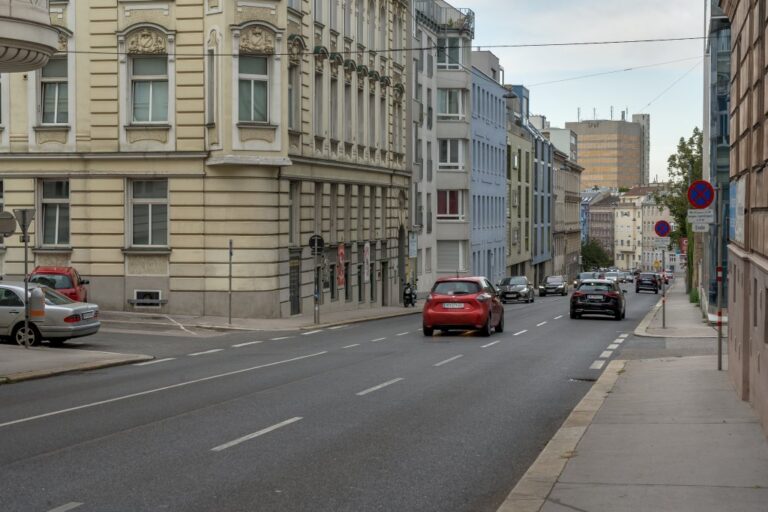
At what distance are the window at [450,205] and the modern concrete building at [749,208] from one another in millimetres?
61371

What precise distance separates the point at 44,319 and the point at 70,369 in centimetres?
477

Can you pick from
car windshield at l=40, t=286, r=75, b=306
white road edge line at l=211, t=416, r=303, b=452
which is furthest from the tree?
white road edge line at l=211, t=416, r=303, b=452

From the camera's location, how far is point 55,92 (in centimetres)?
3838

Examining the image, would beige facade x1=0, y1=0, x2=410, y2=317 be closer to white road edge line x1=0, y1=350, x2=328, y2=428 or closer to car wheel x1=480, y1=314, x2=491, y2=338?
car wheel x1=480, y1=314, x2=491, y2=338

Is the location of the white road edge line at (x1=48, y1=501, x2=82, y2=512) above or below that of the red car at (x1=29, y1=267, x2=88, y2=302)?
below

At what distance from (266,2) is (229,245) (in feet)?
26.2

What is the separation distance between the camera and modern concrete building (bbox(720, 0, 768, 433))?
1225cm

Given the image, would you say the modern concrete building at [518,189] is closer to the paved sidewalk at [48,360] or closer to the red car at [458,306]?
the red car at [458,306]

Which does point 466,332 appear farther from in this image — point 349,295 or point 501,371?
point 349,295

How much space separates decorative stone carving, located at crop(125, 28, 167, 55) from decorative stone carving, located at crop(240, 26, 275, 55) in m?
2.51

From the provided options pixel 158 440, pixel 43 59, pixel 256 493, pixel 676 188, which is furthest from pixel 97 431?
pixel 676 188

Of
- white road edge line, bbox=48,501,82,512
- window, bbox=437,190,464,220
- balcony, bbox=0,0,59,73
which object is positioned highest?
balcony, bbox=0,0,59,73

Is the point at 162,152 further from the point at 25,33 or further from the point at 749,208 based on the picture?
the point at 749,208

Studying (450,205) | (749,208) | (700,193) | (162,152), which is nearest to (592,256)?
(450,205)
